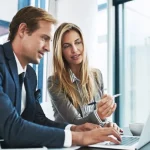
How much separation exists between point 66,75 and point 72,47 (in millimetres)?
186

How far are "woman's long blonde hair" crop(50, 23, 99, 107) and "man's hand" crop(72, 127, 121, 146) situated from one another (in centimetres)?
59

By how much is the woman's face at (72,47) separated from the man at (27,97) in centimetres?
33

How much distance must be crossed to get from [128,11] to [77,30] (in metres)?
1.45

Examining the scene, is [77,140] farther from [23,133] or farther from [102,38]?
[102,38]

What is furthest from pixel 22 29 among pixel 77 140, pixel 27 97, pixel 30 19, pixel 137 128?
pixel 137 128

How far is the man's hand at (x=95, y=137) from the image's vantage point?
79 centimetres

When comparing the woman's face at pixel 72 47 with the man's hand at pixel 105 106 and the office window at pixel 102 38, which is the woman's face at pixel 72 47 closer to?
the man's hand at pixel 105 106

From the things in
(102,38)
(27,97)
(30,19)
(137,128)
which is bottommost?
(137,128)

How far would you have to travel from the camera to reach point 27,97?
109 cm

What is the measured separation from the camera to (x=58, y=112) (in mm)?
1410

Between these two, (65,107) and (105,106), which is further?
(65,107)

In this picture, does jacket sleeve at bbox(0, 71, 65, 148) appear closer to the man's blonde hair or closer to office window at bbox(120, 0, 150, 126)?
the man's blonde hair

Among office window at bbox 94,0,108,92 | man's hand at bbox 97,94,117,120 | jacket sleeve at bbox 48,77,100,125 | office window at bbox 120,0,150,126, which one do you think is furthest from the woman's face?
office window at bbox 120,0,150,126

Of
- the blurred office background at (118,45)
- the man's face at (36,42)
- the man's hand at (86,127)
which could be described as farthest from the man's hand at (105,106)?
the blurred office background at (118,45)
